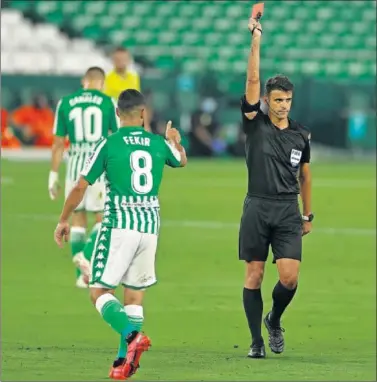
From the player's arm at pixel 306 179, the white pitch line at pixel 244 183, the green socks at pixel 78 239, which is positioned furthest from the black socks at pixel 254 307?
the white pitch line at pixel 244 183

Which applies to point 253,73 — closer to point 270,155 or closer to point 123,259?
point 270,155

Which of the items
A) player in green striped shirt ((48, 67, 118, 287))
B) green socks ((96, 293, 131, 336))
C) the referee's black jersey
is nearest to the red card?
the referee's black jersey

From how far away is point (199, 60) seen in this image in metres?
40.1

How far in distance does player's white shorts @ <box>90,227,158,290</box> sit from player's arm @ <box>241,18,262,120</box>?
117 cm

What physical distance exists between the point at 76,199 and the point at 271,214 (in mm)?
1519

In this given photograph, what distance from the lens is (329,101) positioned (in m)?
37.2

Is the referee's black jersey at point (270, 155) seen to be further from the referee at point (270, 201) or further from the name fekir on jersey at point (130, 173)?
the name fekir on jersey at point (130, 173)

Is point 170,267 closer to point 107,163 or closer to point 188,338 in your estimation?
point 188,338

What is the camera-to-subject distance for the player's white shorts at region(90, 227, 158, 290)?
8.99 meters

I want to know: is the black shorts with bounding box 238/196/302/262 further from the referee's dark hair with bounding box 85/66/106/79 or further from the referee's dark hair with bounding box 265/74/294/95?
the referee's dark hair with bounding box 85/66/106/79

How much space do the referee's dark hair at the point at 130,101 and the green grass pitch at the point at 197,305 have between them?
1.66 meters

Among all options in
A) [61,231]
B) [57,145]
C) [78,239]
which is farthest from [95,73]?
[61,231]

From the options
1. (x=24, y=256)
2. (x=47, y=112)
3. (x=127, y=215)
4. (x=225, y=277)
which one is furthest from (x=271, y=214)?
(x=47, y=112)

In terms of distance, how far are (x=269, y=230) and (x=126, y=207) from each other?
1278 mm
